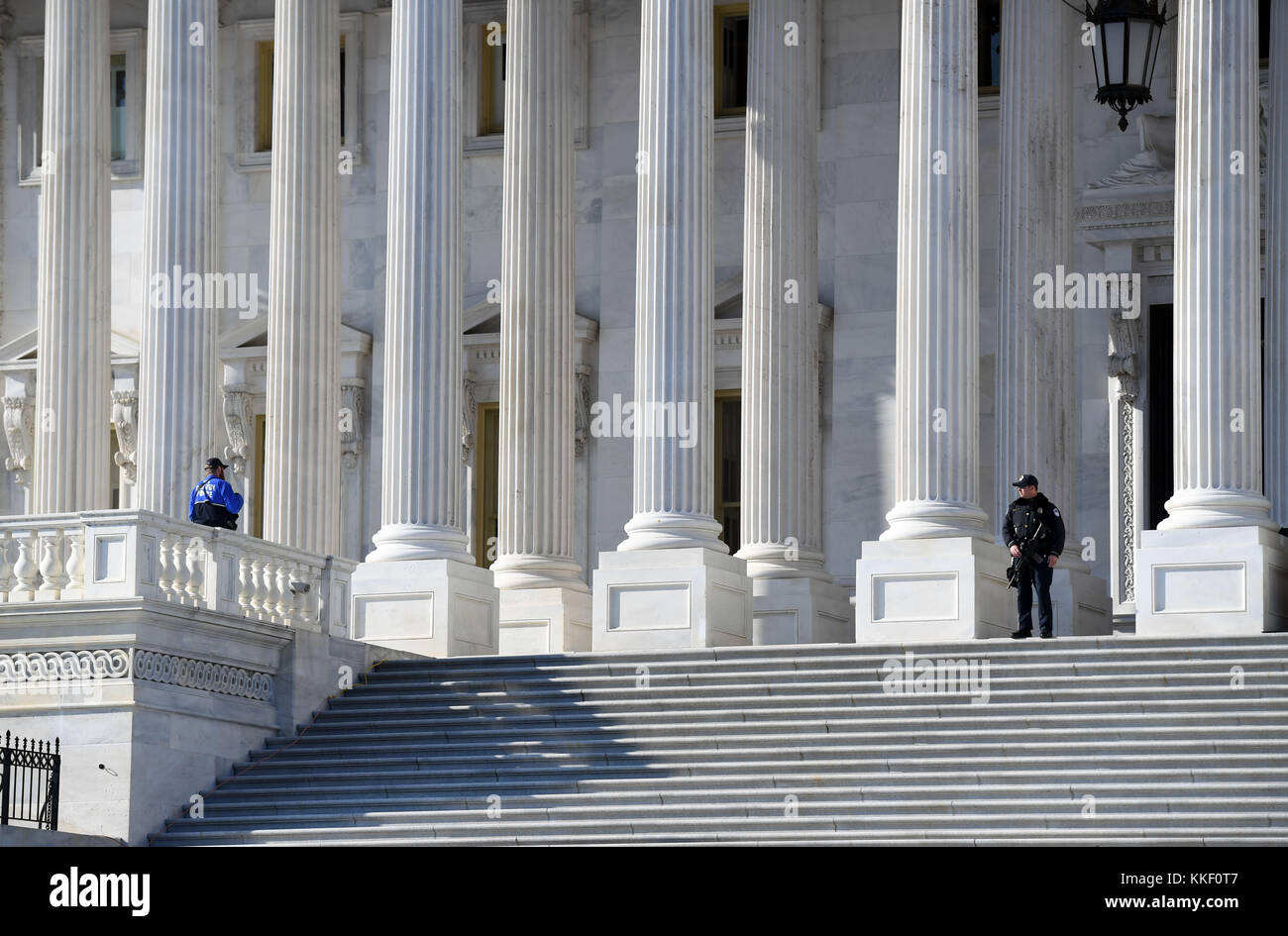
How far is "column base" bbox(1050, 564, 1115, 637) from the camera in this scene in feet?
123

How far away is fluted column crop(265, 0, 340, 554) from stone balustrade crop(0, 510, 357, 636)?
518 cm

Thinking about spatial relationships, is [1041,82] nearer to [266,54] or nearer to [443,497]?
[443,497]

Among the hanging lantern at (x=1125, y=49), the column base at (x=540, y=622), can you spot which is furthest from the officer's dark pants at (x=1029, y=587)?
the column base at (x=540, y=622)

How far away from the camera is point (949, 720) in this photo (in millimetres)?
30875

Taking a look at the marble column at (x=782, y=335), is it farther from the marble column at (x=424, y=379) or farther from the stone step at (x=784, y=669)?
the stone step at (x=784, y=669)

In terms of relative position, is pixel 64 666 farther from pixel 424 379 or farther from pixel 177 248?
pixel 177 248

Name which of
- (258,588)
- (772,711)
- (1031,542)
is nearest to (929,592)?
(1031,542)

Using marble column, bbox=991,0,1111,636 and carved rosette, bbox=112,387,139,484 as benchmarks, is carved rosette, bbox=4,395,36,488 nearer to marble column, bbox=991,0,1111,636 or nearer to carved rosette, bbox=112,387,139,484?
carved rosette, bbox=112,387,139,484

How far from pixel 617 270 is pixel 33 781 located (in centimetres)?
1949

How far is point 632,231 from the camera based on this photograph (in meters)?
47.3

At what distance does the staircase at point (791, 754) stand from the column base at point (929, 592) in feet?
6.32
